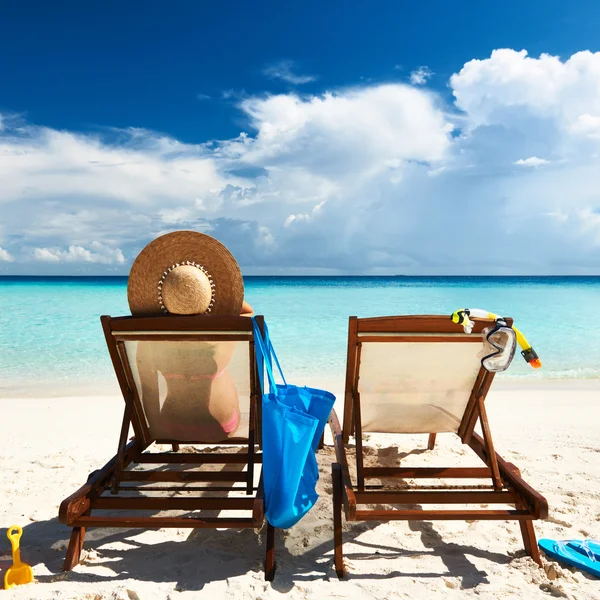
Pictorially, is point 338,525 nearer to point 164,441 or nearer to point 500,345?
point 500,345

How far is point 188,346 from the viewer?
292 cm

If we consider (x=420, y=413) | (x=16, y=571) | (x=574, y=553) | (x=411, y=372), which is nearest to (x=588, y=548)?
(x=574, y=553)

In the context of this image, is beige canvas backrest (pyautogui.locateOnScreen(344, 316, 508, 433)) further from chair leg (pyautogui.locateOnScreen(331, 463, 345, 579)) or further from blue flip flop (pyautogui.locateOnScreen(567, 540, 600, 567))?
blue flip flop (pyautogui.locateOnScreen(567, 540, 600, 567))

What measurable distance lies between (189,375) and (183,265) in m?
0.63

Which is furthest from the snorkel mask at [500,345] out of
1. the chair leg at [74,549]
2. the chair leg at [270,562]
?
the chair leg at [74,549]

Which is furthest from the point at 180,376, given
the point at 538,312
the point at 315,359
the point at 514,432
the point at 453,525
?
the point at 538,312

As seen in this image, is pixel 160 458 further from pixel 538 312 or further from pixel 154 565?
pixel 538 312

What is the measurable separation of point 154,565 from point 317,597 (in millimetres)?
834

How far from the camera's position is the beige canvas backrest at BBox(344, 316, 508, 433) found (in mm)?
2744

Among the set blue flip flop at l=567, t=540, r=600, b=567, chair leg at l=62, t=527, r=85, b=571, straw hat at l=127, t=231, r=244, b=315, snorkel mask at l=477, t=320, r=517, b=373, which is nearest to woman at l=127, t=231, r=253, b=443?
straw hat at l=127, t=231, r=244, b=315

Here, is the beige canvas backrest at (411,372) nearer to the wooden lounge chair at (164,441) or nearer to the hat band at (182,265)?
the wooden lounge chair at (164,441)

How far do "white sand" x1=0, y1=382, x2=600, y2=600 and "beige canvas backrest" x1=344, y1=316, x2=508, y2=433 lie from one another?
610mm

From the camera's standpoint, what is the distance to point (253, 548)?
2742 mm

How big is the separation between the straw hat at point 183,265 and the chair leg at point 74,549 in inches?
45.5
